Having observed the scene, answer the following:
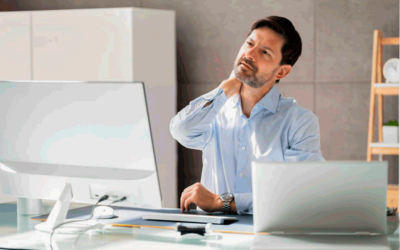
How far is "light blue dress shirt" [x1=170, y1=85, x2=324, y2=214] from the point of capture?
249 cm

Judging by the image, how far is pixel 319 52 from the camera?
4.62m

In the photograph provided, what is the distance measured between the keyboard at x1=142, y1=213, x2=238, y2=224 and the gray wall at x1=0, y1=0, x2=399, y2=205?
108 inches

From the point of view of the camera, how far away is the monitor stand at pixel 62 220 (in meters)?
1.88

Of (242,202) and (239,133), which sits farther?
(239,133)

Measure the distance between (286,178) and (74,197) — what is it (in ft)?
2.51

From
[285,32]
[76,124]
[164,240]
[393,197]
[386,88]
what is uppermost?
[285,32]

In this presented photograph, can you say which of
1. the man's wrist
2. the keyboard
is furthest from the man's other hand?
the keyboard

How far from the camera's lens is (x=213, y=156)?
264 cm

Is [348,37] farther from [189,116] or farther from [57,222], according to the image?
[57,222]

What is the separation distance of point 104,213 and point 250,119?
2.75 ft

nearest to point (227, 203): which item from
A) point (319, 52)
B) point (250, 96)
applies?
point (250, 96)

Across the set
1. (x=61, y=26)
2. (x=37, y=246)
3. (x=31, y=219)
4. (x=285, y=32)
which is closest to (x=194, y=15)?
(x=61, y=26)

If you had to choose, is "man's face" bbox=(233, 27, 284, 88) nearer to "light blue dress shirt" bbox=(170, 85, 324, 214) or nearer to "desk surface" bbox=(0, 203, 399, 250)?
"light blue dress shirt" bbox=(170, 85, 324, 214)

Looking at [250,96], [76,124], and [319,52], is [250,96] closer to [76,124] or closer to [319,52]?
[76,124]
